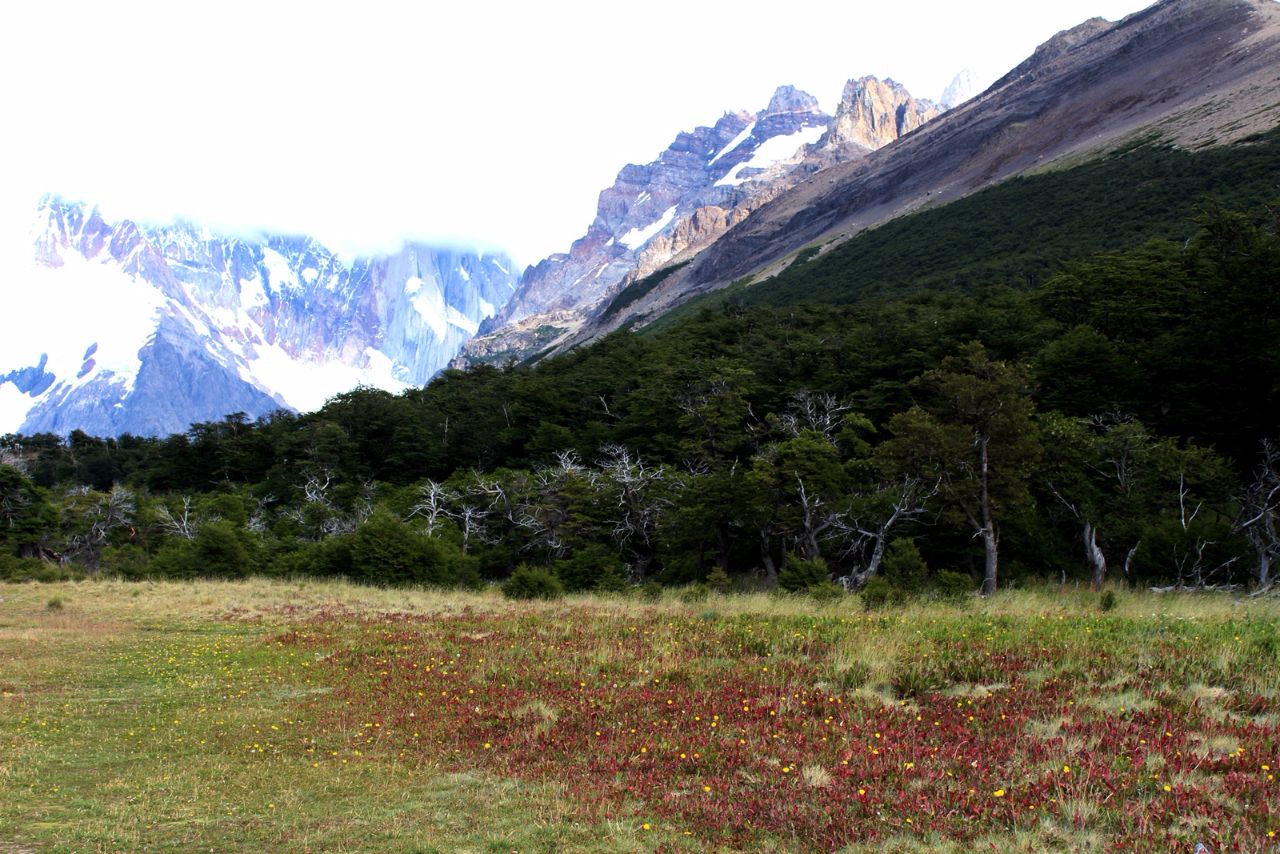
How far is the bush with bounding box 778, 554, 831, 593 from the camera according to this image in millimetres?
25266

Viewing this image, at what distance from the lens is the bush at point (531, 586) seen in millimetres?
28547

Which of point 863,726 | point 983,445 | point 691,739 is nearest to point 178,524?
point 983,445

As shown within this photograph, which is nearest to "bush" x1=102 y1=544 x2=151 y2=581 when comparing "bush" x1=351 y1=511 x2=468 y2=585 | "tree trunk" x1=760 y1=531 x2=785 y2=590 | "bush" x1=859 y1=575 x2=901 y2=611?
"bush" x1=351 y1=511 x2=468 y2=585

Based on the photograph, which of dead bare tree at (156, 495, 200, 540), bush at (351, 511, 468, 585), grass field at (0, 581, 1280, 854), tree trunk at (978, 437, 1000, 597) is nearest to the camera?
grass field at (0, 581, 1280, 854)

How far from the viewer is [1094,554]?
77.8 feet

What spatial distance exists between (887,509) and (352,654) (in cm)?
1869

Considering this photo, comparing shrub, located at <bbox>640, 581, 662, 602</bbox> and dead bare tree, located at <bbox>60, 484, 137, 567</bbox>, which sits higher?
dead bare tree, located at <bbox>60, 484, 137, 567</bbox>

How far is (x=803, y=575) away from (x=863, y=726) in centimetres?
1716

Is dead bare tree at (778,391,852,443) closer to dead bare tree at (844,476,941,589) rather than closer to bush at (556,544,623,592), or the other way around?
dead bare tree at (844,476,941,589)

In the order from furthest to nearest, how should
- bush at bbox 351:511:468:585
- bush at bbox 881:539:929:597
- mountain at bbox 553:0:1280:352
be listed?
mountain at bbox 553:0:1280:352 < bush at bbox 351:511:468:585 < bush at bbox 881:539:929:597

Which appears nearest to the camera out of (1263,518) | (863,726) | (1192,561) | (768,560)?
(863,726)

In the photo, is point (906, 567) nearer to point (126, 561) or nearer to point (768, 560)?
point (768, 560)

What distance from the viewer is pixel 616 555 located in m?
34.0

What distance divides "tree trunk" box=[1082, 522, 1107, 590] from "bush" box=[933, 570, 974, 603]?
3.56 meters
